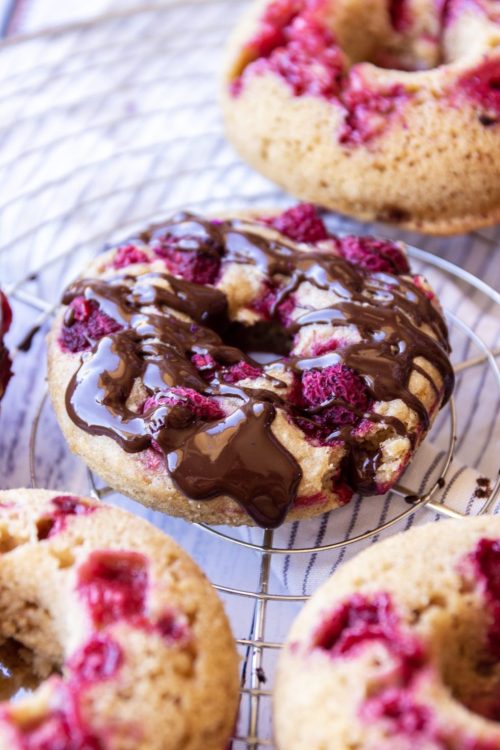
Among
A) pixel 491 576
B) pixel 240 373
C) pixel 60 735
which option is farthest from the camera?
pixel 240 373

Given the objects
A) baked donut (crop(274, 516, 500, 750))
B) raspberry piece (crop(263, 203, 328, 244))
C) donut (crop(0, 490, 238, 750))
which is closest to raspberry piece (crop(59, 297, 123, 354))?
donut (crop(0, 490, 238, 750))

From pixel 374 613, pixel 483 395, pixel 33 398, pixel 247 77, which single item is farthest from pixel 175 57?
pixel 374 613

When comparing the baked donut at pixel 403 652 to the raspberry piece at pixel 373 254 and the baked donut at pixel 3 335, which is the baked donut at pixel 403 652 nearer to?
the raspberry piece at pixel 373 254

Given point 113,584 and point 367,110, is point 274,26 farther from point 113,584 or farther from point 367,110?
point 113,584

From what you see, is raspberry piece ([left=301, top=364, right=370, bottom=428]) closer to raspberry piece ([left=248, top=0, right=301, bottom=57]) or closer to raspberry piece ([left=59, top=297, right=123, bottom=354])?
raspberry piece ([left=59, top=297, right=123, bottom=354])

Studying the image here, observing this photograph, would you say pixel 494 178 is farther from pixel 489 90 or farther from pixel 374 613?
pixel 374 613

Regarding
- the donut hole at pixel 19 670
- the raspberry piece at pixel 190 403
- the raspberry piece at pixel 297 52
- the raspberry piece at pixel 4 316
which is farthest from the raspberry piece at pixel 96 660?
the raspberry piece at pixel 297 52

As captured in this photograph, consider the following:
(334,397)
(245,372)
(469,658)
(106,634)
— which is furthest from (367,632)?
(245,372)
